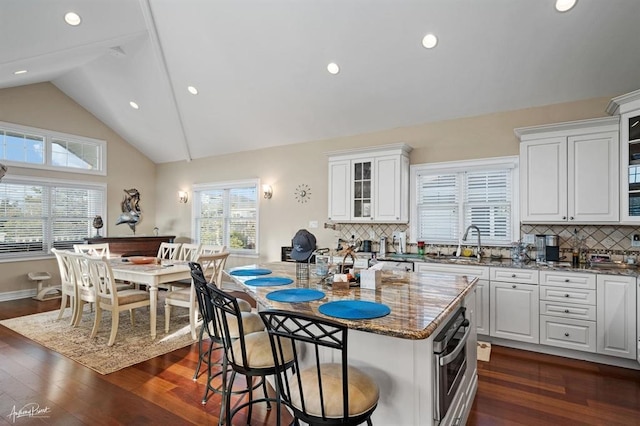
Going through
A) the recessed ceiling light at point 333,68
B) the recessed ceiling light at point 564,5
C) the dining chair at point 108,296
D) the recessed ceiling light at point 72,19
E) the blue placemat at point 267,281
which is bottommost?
the dining chair at point 108,296

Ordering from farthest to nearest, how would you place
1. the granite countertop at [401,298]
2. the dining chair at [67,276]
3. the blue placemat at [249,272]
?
the dining chair at [67,276]
the blue placemat at [249,272]
the granite countertop at [401,298]

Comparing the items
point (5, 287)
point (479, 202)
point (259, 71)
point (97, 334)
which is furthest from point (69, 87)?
point (479, 202)

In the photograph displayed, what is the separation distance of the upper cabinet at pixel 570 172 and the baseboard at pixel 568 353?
4.48 feet

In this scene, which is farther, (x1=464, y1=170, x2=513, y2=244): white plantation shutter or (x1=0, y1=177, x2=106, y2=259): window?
(x1=0, y1=177, x2=106, y2=259): window

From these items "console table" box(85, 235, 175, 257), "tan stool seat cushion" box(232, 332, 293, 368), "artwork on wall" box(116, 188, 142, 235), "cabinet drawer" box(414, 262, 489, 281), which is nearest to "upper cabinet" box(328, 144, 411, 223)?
"cabinet drawer" box(414, 262, 489, 281)

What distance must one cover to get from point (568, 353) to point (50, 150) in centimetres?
883

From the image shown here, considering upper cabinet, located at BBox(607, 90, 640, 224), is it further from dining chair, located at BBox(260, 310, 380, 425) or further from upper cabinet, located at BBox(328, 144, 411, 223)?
dining chair, located at BBox(260, 310, 380, 425)

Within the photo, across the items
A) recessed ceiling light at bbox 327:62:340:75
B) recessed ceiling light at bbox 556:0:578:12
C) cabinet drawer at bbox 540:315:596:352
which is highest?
recessed ceiling light at bbox 556:0:578:12

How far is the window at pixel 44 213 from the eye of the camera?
600 cm

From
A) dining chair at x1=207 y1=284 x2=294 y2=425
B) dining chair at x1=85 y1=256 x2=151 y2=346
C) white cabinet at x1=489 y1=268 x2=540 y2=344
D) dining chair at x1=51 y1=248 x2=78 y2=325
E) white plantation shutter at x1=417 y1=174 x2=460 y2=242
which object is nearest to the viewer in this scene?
dining chair at x1=207 y1=284 x2=294 y2=425

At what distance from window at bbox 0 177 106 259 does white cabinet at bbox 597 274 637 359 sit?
8.56m

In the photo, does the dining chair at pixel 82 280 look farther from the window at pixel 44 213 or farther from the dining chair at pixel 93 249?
the window at pixel 44 213

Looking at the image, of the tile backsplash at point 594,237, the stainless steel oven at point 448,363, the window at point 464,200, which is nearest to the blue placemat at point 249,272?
the stainless steel oven at point 448,363

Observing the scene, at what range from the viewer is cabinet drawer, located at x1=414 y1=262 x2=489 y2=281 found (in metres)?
3.82
